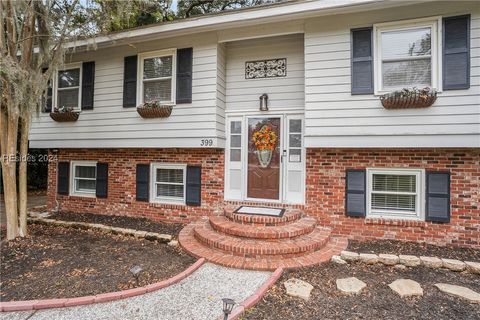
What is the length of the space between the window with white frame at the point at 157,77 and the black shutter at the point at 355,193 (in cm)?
378

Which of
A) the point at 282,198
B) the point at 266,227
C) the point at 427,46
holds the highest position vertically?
the point at 427,46

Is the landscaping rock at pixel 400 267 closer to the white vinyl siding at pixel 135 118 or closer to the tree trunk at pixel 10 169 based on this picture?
the white vinyl siding at pixel 135 118

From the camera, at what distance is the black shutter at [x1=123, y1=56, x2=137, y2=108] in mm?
5801

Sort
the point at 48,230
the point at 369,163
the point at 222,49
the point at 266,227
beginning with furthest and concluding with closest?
the point at 222,49 → the point at 48,230 → the point at 369,163 → the point at 266,227

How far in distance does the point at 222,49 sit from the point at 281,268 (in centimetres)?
434

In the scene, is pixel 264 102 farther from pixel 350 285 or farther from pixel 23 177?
pixel 23 177

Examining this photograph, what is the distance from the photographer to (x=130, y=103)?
5.81 metres

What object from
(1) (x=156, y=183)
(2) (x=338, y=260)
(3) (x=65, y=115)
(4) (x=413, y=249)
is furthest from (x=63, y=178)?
(4) (x=413, y=249)

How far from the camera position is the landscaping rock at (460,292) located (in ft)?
9.39

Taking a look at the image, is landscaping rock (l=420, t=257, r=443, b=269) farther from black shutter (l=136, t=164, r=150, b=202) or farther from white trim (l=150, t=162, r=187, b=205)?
black shutter (l=136, t=164, r=150, b=202)

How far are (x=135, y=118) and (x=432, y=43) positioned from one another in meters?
5.58

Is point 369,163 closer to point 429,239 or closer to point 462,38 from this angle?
point 429,239

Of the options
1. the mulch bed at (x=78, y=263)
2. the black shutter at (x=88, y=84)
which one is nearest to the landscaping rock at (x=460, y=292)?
the mulch bed at (x=78, y=263)

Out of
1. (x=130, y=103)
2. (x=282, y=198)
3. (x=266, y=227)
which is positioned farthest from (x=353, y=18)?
(x=130, y=103)
